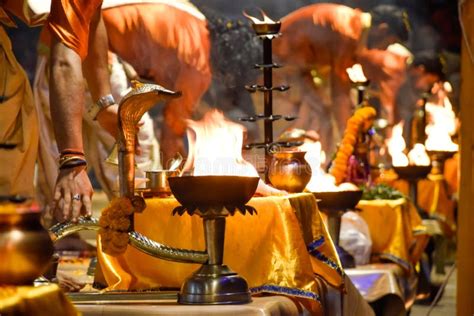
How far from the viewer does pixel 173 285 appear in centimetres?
391

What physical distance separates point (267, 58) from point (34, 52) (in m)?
6.57

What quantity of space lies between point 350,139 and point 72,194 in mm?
3565

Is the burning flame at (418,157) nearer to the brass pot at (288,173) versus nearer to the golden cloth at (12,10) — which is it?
the brass pot at (288,173)

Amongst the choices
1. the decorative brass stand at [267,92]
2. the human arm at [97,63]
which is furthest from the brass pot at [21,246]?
the decorative brass stand at [267,92]

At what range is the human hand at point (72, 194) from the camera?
3744 mm

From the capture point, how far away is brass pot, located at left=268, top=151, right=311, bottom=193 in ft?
14.7

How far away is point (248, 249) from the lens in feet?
12.6

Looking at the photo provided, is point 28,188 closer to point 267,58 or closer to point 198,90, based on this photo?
point 267,58

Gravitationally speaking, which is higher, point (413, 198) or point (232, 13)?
point (232, 13)

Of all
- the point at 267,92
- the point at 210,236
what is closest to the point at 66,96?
the point at 210,236

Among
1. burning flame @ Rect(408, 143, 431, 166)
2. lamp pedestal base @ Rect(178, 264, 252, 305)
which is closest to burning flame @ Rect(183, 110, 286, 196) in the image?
lamp pedestal base @ Rect(178, 264, 252, 305)

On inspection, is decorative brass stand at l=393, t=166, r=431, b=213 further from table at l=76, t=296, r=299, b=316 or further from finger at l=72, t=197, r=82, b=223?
table at l=76, t=296, r=299, b=316

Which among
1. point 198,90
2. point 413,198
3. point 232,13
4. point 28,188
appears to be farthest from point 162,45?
point 28,188

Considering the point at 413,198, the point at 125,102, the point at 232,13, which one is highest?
the point at 232,13
